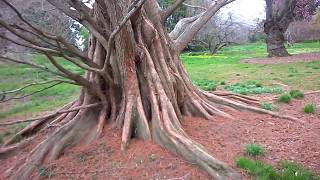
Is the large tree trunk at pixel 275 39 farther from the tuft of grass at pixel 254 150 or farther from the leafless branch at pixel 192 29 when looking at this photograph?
the tuft of grass at pixel 254 150

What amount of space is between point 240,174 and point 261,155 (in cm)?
70

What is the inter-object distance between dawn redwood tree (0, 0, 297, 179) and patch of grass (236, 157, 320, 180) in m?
0.50

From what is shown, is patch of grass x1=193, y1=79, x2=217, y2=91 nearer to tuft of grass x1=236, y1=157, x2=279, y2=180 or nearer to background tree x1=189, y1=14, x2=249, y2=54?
tuft of grass x1=236, y1=157, x2=279, y2=180

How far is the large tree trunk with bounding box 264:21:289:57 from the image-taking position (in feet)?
80.3

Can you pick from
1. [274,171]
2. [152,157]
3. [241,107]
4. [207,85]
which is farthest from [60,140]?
[207,85]

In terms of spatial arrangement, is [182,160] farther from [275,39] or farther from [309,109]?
[275,39]

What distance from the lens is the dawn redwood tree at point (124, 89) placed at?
19.9ft

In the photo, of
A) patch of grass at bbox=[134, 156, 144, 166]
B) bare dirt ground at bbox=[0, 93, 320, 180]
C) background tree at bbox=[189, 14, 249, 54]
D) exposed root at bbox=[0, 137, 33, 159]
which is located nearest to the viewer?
bare dirt ground at bbox=[0, 93, 320, 180]

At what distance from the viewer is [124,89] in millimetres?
6664

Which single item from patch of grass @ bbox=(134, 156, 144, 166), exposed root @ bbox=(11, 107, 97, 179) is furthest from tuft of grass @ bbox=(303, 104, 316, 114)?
exposed root @ bbox=(11, 107, 97, 179)

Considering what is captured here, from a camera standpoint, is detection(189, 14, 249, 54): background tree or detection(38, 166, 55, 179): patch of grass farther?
detection(189, 14, 249, 54): background tree

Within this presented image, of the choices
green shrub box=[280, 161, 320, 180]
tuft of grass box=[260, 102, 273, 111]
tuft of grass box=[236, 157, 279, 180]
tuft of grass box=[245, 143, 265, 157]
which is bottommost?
green shrub box=[280, 161, 320, 180]

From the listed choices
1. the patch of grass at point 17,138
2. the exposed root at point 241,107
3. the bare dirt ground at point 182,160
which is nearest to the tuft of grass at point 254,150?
the bare dirt ground at point 182,160

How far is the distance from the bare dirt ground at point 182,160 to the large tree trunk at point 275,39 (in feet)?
59.5
